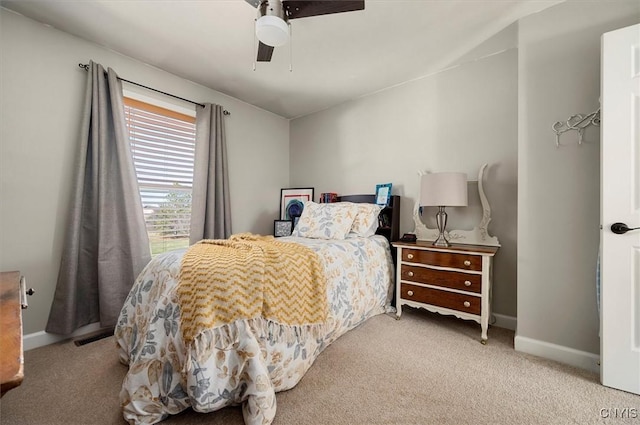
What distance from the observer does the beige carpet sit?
1276mm

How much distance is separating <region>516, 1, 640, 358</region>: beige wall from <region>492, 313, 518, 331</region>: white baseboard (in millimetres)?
417

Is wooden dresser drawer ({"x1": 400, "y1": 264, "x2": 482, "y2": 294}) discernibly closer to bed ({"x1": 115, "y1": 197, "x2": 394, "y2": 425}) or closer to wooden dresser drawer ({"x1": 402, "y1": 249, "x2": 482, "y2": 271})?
wooden dresser drawer ({"x1": 402, "y1": 249, "x2": 482, "y2": 271})

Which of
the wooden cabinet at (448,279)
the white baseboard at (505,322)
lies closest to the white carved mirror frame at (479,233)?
the wooden cabinet at (448,279)

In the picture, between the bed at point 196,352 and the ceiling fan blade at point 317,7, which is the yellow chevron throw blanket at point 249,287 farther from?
the ceiling fan blade at point 317,7

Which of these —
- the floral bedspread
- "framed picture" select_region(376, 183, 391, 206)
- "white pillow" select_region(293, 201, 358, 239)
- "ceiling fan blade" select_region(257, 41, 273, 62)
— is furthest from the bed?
"framed picture" select_region(376, 183, 391, 206)

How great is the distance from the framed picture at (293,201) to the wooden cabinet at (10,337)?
2.78 m

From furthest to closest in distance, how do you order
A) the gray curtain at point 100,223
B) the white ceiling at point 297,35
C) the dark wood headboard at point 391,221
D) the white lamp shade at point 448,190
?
the dark wood headboard at point 391,221, the white lamp shade at point 448,190, the gray curtain at point 100,223, the white ceiling at point 297,35

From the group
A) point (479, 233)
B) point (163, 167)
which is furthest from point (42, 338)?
point (479, 233)

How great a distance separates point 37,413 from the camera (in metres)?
1.31

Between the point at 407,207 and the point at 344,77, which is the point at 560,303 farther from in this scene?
the point at 344,77

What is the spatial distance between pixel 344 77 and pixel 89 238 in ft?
9.26

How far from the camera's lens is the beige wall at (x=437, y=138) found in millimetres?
2318

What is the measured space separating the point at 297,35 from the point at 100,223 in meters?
2.22

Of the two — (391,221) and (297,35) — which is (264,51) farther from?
(391,221)
